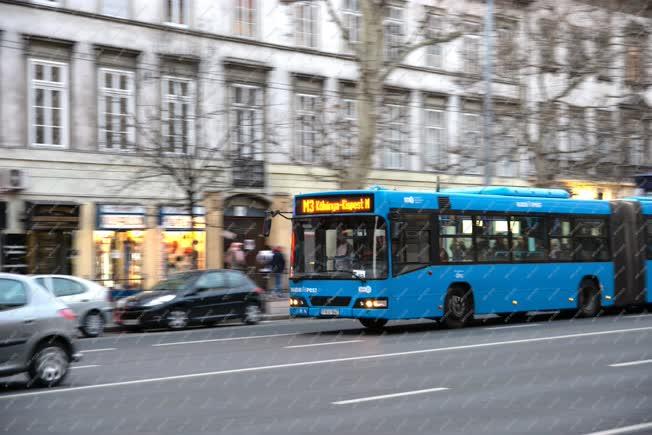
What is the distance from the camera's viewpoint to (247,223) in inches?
1364

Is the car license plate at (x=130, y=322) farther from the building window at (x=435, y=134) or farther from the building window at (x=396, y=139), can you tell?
the building window at (x=435, y=134)

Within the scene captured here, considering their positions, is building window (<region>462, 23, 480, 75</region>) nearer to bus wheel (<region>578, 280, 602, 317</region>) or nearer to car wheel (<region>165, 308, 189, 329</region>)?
bus wheel (<region>578, 280, 602, 317</region>)

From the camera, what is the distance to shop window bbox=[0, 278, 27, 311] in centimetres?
1160

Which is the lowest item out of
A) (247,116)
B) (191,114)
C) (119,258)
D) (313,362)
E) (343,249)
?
(313,362)

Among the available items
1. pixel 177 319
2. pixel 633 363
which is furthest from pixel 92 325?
pixel 633 363

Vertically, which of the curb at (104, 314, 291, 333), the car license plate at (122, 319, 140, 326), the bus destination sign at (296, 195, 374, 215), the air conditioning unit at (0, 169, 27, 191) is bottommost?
the curb at (104, 314, 291, 333)

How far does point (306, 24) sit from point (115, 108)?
863 centimetres

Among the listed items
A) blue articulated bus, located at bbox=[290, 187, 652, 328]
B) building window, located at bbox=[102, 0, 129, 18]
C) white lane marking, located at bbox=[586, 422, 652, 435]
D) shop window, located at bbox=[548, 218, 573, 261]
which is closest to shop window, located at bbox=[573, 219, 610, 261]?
blue articulated bus, located at bbox=[290, 187, 652, 328]

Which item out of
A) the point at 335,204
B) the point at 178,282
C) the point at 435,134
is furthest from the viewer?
the point at 435,134

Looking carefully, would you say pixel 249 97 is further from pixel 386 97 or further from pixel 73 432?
pixel 73 432

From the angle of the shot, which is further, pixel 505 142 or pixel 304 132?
pixel 505 142

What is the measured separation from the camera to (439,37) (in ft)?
91.8

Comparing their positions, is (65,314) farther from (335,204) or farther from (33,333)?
(335,204)

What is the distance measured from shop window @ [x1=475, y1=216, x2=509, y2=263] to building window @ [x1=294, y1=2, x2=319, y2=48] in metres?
15.5
